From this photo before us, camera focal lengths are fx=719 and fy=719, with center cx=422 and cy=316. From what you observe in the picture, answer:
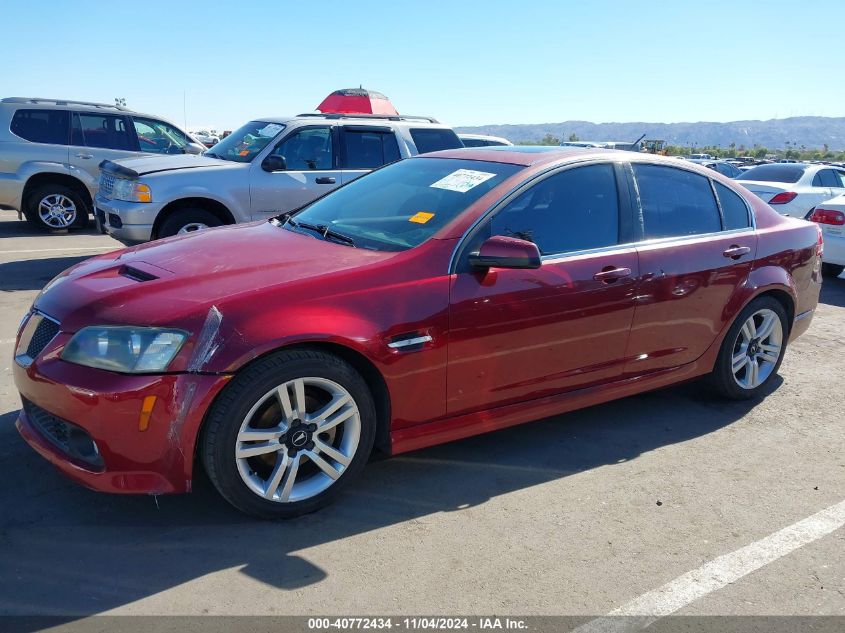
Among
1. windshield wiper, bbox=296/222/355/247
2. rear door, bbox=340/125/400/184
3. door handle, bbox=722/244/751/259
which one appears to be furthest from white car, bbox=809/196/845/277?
windshield wiper, bbox=296/222/355/247

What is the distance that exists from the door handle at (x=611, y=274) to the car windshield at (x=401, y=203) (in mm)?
713

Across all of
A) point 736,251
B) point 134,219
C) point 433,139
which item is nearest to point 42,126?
point 134,219

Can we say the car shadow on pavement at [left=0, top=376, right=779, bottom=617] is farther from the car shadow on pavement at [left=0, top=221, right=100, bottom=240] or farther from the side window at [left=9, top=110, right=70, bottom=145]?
the side window at [left=9, top=110, right=70, bottom=145]

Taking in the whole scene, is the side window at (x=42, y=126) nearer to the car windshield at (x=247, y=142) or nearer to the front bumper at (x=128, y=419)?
the car windshield at (x=247, y=142)

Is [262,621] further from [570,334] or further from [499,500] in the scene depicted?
[570,334]

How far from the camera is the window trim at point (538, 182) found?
347 cm

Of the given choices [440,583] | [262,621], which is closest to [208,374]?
[262,621]

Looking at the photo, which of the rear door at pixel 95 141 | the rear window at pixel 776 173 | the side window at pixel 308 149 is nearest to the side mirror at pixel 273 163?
the side window at pixel 308 149

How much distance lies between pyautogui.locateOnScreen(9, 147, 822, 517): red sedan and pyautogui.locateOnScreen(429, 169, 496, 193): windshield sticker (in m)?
0.02

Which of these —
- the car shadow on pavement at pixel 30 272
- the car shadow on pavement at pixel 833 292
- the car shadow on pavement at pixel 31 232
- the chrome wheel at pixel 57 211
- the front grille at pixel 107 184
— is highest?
the front grille at pixel 107 184

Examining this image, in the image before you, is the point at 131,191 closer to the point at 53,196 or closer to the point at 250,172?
the point at 250,172

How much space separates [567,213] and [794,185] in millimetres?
10004

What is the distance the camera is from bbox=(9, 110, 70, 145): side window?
34.2 ft

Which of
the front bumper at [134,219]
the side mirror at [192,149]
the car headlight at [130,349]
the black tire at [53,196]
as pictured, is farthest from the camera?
the side mirror at [192,149]
